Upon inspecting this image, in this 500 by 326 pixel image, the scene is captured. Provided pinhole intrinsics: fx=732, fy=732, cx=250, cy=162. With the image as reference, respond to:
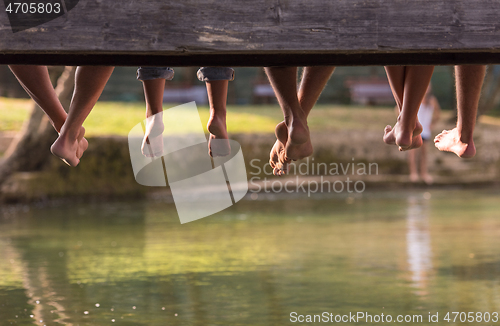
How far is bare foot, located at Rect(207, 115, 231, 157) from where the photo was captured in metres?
3.65

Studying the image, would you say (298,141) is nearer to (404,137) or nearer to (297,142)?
(297,142)

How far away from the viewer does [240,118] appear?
14.7 m

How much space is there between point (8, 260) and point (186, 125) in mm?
7063

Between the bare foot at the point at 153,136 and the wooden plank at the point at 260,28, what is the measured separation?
121 cm

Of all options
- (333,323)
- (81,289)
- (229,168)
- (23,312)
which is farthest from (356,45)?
(229,168)

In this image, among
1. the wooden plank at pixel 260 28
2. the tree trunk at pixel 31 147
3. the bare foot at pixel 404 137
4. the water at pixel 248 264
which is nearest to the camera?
the wooden plank at pixel 260 28

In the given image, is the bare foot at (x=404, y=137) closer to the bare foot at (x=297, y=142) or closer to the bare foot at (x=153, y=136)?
the bare foot at (x=297, y=142)

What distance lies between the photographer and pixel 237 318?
4.48m

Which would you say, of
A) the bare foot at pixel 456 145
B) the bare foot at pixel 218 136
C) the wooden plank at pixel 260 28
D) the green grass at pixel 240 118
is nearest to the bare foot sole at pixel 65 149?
the bare foot at pixel 218 136

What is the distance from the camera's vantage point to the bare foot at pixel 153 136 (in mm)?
3820

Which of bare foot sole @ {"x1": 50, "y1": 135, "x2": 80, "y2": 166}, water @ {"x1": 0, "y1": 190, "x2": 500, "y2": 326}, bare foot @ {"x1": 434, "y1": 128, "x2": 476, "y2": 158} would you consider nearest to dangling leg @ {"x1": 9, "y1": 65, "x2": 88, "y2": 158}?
bare foot sole @ {"x1": 50, "y1": 135, "x2": 80, "y2": 166}

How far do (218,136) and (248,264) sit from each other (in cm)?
265

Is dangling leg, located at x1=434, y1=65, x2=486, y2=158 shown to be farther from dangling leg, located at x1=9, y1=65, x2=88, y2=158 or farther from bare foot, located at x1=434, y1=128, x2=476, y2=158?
dangling leg, located at x1=9, y1=65, x2=88, y2=158

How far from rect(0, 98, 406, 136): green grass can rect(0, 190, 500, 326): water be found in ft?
11.7
